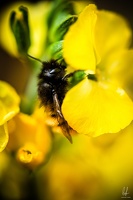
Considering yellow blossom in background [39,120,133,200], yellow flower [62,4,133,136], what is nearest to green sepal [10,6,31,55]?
yellow flower [62,4,133,136]

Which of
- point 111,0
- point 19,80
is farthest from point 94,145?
point 111,0

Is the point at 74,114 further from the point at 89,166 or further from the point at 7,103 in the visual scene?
the point at 89,166

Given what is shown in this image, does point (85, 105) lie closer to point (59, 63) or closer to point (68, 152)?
point (59, 63)

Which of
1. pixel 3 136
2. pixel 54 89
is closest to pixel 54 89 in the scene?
pixel 54 89

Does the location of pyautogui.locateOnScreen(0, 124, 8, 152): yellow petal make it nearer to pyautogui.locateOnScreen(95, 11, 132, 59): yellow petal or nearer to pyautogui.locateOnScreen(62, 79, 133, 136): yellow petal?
pyautogui.locateOnScreen(62, 79, 133, 136): yellow petal

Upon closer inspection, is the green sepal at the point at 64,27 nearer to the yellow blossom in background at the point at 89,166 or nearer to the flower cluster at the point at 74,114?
the flower cluster at the point at 74,114

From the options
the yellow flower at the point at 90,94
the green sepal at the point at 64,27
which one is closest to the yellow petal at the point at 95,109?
the yellow flower at the point at 90,94

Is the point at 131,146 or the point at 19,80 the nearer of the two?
the point at 131,146
